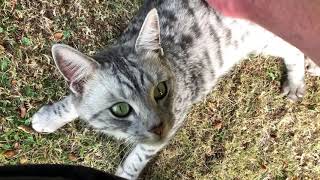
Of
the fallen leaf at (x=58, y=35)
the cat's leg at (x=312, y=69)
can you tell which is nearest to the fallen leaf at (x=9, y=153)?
the fallen leaf at (x=58, y=35)

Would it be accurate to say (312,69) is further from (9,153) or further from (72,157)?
(9,153)

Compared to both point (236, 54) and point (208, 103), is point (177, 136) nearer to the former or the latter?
point (208, 103)

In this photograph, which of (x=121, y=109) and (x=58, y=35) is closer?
(x=121, y=109)

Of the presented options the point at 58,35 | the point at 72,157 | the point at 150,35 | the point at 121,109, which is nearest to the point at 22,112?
the point at 72,157

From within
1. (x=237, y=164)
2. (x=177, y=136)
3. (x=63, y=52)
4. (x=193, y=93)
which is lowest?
(x=237, y=164)

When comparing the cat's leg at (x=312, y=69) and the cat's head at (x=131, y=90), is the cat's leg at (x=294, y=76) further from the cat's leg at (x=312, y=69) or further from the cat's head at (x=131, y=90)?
the cat's head at (x=131, y=90)

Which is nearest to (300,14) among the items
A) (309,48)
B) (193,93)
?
(309,48)
